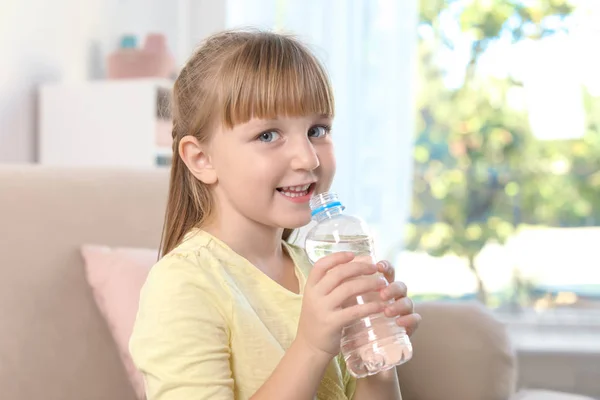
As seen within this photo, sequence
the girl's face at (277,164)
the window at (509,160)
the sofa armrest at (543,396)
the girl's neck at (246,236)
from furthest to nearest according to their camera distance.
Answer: the window at (509,160), the sofa armrest at (543,396), the girl's neck at (246,236), the girl's face at (277,164)

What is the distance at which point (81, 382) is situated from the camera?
54.6 inches

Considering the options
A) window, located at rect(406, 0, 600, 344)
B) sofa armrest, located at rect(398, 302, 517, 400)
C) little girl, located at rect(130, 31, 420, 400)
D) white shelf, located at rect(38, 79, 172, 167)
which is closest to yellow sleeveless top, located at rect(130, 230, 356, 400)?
little girl, located at rect(130, 31, 420, 400)

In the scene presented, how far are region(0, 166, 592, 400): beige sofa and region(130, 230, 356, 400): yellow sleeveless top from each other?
14.0 inches

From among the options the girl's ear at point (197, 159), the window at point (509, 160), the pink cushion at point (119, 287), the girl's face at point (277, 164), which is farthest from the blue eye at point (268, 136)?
the window at point (509, 160)

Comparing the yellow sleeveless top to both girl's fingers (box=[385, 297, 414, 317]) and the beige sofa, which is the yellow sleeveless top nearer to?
girl's fingers (box=[385, 297, 414, 317])

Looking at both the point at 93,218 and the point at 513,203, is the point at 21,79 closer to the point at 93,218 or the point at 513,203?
the point at 93,218

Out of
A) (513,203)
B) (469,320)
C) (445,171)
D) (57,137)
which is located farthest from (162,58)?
(469,320)

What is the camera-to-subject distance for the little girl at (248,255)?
0.92 meters

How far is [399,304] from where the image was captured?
93 centimetres

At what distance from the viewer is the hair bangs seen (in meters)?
0.99

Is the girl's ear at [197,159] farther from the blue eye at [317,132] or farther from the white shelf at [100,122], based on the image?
the white shelf at [100,122]

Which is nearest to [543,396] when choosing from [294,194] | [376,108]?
[294,194]

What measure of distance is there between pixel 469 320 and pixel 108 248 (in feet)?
2.19

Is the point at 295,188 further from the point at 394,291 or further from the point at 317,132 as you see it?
the point at 394,291
